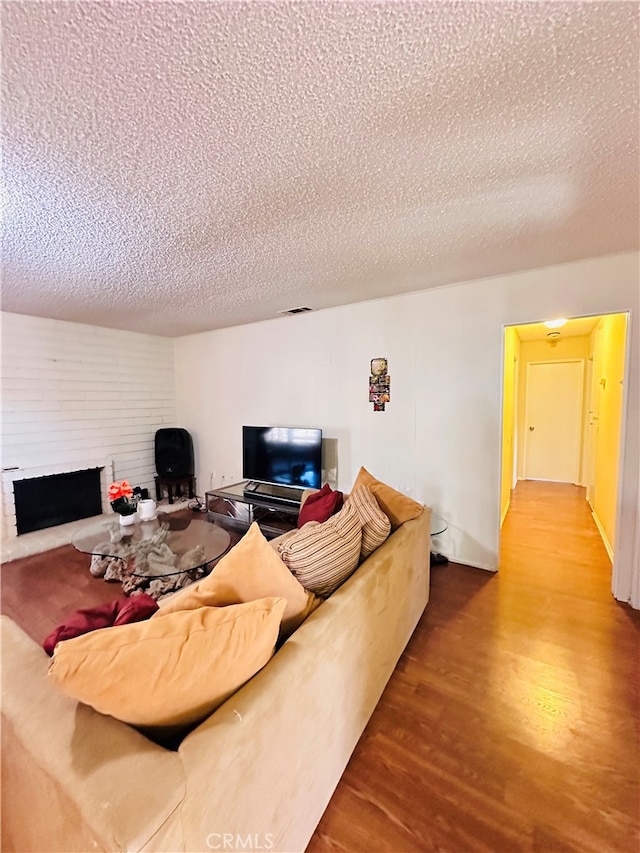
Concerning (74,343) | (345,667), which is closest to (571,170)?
(345,667)

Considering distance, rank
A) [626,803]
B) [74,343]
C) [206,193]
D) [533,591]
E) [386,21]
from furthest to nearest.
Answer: [74,343] < [533,591] < [206,193] < [626,803] < [386,21]

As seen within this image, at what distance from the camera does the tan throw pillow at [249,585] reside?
1.18 m

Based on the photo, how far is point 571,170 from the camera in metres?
1.56

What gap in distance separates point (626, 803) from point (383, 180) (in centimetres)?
261

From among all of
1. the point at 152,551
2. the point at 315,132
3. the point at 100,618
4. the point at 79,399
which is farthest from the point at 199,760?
the point at 79,399

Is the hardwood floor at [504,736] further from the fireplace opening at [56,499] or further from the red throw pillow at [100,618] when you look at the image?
the fireplace opening at [56,499]

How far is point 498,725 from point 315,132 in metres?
2.55

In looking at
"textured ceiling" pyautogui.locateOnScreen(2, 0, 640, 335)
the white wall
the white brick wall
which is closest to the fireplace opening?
the white brick wall

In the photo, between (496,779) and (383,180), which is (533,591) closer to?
(496,779)

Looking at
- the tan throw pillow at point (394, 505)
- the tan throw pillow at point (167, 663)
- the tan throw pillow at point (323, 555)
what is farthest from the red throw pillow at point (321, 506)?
the tan throw pillow at point (167, 663)

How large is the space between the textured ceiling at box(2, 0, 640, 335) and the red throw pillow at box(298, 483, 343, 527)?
1.61m

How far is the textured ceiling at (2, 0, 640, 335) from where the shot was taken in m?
0.93

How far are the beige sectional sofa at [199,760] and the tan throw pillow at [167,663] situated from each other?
0.05m

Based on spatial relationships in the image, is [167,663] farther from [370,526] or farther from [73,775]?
[370,526]
